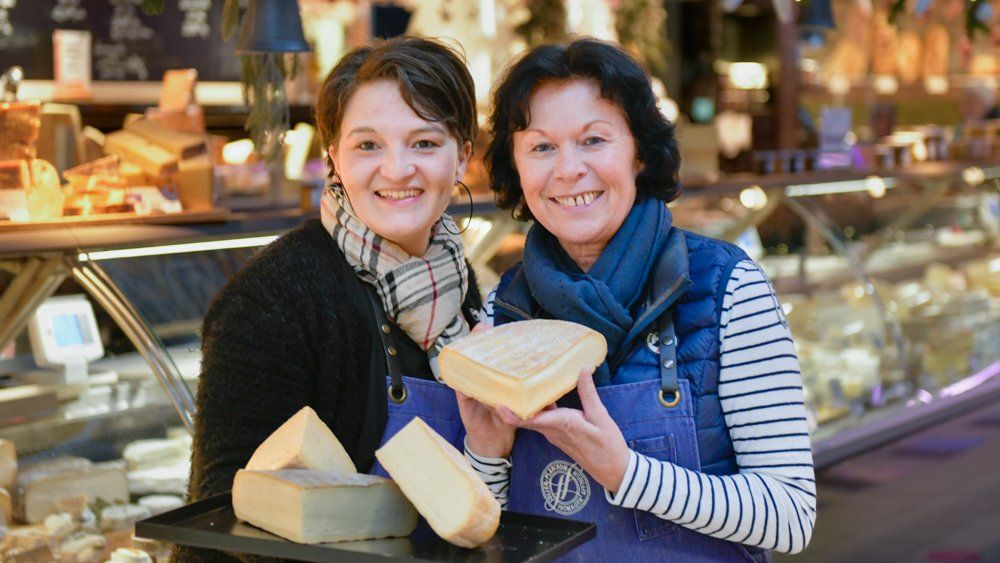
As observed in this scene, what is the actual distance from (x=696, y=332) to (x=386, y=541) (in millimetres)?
542

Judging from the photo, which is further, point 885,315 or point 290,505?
point 885,315

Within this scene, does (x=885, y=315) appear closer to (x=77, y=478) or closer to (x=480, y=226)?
(x=480, y=226)

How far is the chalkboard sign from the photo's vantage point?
15.6 feet

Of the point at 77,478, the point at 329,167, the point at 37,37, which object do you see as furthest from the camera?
the point at 37,37

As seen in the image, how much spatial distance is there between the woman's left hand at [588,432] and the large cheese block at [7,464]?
1.40 meters

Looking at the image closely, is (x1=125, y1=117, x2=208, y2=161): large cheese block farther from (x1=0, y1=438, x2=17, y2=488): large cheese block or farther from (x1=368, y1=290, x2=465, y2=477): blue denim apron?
(x1=368, y1=290, x2=465, y2=477): blue denim apron

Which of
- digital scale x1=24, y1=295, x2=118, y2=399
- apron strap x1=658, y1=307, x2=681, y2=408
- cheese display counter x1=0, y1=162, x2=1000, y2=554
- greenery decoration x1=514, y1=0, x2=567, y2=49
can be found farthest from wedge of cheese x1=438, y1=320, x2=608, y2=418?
greenery decoration x1=514, y1=0, x2=567, y2=49

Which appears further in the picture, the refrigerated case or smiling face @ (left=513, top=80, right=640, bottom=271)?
the refrigerated case

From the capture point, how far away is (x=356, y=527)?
1401mm

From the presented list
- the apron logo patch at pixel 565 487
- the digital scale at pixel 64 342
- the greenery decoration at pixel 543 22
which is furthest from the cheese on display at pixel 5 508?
the greenery decoration at pixel 543 22

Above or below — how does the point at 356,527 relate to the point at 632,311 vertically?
below

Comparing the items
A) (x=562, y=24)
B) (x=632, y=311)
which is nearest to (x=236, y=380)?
(x=632, y=311)

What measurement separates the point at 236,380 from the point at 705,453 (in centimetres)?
65

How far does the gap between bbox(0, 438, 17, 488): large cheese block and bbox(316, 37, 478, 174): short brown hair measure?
1.05 meters
